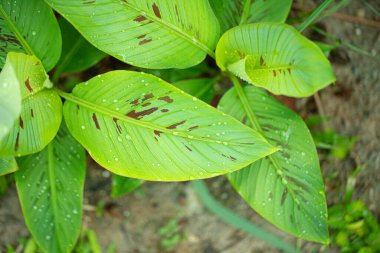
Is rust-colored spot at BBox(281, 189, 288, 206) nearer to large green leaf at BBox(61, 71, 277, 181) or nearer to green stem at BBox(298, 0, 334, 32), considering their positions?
large green leaf at BBox(61, 71, 277, 181)

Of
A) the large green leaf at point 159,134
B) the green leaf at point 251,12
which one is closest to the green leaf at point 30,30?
the large green leaf at point 159,134

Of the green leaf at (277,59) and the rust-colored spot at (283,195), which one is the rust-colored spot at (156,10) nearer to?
the green leaf at (277,59)

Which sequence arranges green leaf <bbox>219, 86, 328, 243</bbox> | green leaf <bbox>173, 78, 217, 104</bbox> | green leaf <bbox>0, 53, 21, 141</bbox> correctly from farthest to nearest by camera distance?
green leaf <bbox>173, 78, 217, 104</bbox>, green leaf <bbox>219, 86, 328, 243</bbox>, green leaf <bbox>0, 53, 21, 141</bbox>

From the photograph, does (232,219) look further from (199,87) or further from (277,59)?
(277,59)

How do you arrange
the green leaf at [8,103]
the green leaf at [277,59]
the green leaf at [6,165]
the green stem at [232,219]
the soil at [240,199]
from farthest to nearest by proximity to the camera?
the soil at [240,199] → the green stem at [232,219] → the green leaf at [6,165] → the green leaf at [277,59] → the green leaf at [8,103]

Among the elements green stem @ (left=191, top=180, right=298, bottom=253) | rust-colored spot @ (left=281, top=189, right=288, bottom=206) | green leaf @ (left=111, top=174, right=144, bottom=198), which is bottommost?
green stem @ (left=191, top=180, right=298, bottom=253)

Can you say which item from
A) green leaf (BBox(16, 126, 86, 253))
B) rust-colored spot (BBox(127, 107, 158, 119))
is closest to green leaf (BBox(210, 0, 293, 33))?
rust-colored spot (BBox(127, 107, 158, 119))

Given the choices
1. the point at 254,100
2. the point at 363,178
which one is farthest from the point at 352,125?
the point at 254,100
